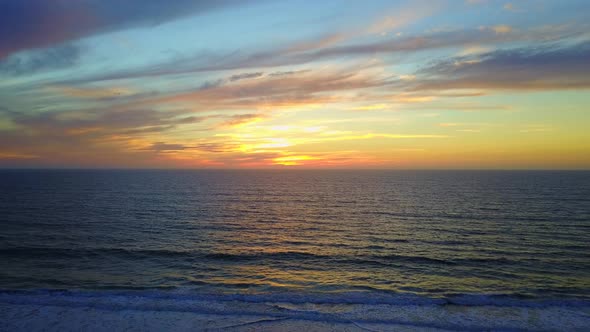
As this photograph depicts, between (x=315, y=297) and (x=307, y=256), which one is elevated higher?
(x=315, y=297)

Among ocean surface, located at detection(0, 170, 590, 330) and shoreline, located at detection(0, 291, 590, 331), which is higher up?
shoreline, located at detection(0, 291, 590, 331)

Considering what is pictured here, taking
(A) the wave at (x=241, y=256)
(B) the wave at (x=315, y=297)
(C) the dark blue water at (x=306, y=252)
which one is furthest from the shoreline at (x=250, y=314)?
(A) the wave at (x=241, y=256)

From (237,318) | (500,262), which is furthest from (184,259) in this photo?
(500,262)

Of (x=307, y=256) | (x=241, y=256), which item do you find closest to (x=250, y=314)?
(x=241, y=256)

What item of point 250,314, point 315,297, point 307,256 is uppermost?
point 250,314

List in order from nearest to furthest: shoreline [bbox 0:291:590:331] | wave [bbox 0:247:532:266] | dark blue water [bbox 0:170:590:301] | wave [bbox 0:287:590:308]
A: shoreline [bbox 0:291:590:331] → wave [bbox 0:287:590:308] → dark blue water [bbox 0:170:590:301] → wave [bbox 0:247:532:266]

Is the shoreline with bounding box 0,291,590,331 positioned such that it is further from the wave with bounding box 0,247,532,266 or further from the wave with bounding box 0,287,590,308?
the wave with bounding box 0,247,532,266

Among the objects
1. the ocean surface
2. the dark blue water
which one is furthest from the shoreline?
the dark blue water

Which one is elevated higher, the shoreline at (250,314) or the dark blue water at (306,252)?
the shoreline at (250,314)

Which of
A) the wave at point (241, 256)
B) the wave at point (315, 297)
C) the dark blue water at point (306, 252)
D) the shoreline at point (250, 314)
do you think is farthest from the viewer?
the wave at point (241, 256)

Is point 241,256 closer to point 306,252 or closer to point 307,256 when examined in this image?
point 307,256

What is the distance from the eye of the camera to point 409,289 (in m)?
22.9

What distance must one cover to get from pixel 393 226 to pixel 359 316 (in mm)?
29413

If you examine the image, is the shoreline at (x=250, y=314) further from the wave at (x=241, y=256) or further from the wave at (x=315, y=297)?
the wave at (x=241, y=256)
